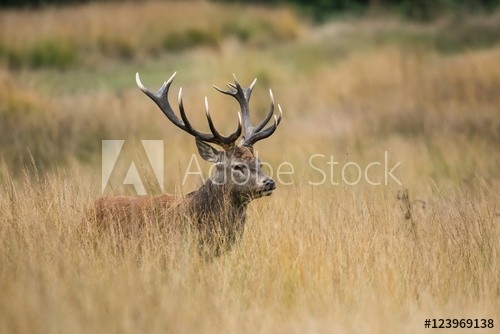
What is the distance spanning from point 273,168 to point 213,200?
4.79 metres

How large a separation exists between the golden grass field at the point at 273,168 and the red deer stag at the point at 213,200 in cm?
20

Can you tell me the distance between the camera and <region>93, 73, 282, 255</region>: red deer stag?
751 centimetres

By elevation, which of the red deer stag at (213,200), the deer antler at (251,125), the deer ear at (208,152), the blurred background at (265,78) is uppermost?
the blurred background at (265,78)

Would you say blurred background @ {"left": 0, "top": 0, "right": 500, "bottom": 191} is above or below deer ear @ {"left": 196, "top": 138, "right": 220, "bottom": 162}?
above

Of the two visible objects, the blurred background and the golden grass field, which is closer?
the golden grass field

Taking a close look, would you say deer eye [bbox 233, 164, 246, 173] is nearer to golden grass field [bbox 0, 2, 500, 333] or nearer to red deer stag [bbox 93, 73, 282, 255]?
red deer stag [bbox 93, 73, 282, 255]

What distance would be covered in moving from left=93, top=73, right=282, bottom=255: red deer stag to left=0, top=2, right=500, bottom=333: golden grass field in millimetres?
195

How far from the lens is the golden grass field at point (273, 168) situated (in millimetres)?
6090

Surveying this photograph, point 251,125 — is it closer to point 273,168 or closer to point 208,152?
point 208,152

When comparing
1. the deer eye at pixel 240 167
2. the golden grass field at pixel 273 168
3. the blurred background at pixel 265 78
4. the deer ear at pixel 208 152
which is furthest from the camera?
the blurred background at pixel 265 78

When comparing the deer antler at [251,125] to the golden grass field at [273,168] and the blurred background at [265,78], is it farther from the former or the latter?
the blurred background at [265,78]

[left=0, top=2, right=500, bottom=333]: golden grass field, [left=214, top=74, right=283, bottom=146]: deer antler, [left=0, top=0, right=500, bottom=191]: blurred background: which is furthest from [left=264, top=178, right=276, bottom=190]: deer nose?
[left=0, top=0, right=500, bottom=191]: blurred background

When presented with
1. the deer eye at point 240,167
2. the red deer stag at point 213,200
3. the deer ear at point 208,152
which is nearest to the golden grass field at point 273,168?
the red deer stag at point 213,200

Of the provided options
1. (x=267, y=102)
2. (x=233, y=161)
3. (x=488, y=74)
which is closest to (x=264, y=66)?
(x=267, y=102)
